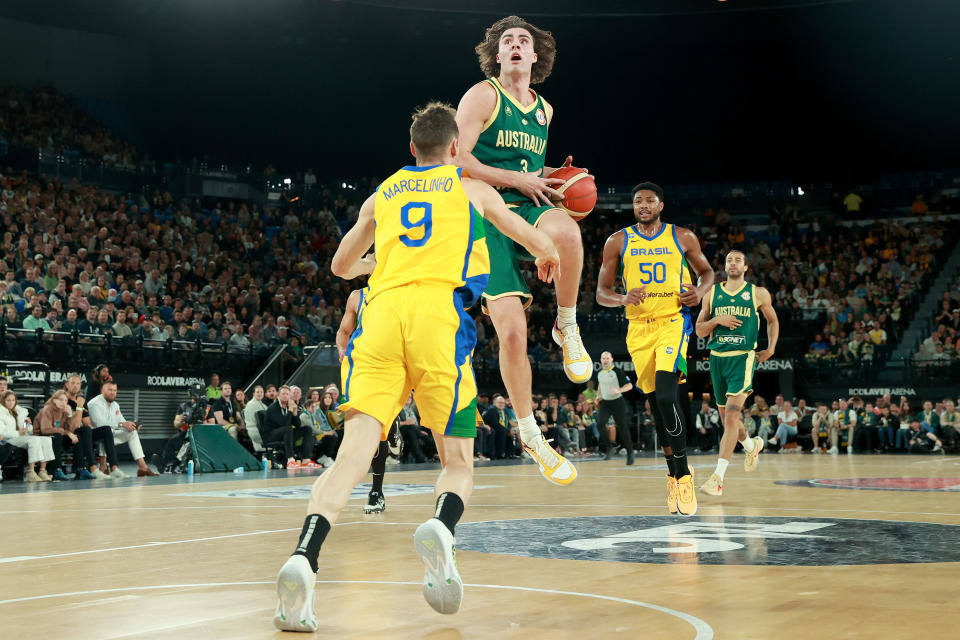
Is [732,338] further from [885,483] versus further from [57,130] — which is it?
[57,130]

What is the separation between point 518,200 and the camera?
17.0 ft

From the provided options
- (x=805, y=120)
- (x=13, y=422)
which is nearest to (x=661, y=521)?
(x=13, y=422)

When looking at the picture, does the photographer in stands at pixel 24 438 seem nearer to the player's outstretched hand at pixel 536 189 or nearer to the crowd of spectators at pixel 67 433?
the crowd of spectators at pixel 67 433

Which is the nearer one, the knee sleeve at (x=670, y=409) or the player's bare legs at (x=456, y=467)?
the player's bare legs at (x=456, y=467)

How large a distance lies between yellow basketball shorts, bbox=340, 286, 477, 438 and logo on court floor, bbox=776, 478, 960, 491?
22.5 ft

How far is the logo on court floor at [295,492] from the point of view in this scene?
868 centimetres

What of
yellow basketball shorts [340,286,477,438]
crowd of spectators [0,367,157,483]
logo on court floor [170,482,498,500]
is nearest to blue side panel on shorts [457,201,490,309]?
yellow basketball shorts [340,286,477,438]

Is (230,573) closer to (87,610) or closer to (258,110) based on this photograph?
(87,610)

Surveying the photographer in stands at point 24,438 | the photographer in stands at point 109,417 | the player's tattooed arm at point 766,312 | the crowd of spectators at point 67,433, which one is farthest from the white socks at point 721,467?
the photographer in stands at point 24,438

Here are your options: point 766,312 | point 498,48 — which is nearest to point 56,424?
point 766,312

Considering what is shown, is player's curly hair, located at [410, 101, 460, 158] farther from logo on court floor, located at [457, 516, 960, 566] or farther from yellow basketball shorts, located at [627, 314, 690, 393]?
yellow basketball shorts, located at [627, 314, 690, 393]

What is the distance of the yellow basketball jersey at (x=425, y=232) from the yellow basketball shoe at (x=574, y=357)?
171 cm

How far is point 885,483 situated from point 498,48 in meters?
7.01

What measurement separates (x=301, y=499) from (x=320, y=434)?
286 inches
